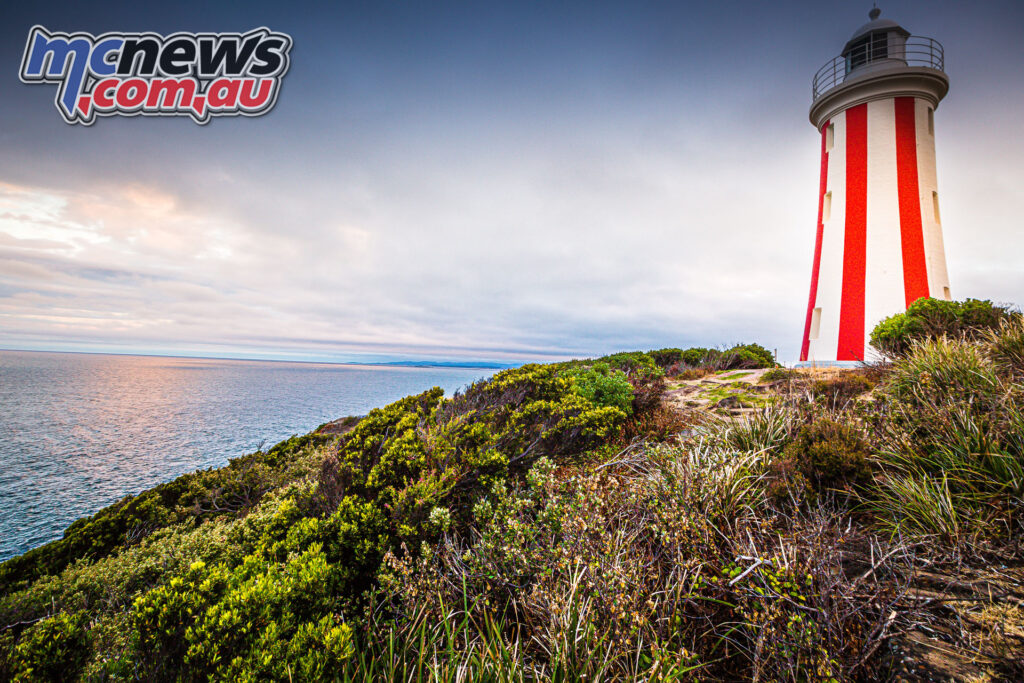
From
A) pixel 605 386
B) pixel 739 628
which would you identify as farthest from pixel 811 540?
pixel 605 386

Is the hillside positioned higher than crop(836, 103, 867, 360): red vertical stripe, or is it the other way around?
crop(836, 103, 867, 360): red vertical stripe

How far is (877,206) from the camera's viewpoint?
14180 millimetres

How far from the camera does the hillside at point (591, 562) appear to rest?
6.25ft

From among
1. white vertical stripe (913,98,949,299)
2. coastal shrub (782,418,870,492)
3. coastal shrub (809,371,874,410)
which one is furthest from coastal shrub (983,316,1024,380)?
white vertical stripe (913,98,949,299)

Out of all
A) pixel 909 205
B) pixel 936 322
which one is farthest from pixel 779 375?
pixel 909 205

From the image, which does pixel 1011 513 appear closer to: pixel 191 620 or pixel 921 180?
pixel 191 620

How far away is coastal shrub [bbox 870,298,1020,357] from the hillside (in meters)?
3.01

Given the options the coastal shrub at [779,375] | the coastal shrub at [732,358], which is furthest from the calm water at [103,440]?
the coastal shrub at [732,358]

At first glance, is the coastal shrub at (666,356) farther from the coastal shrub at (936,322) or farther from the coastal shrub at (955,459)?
the coastal shrub at (955,459)

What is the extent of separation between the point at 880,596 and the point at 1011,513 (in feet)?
5.65

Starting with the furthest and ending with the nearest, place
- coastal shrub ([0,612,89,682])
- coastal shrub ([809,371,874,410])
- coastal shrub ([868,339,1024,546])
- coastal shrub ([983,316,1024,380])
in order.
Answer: coastal shrub ([809,371,874,410]), coastal shrub ([983,316,1024,380]), coastal shrub ([868,339,1024,546]), coastal shrub ([0,612,89,682])

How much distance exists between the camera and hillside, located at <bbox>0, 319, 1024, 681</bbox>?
1.90 m

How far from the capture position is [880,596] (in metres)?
2.08

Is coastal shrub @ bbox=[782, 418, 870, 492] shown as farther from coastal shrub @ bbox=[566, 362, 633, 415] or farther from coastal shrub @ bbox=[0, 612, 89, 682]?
coastal shrub @ bbox=[0, 612, 89, 682]
